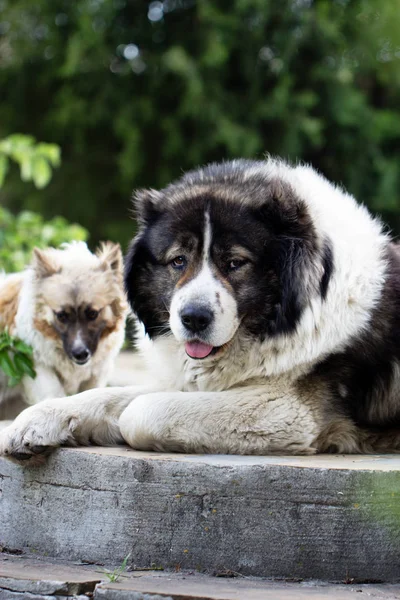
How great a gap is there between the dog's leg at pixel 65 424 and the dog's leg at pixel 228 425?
0.73 feet

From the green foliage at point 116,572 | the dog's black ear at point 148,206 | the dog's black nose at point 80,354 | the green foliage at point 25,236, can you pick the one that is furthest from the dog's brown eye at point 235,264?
the green foliage at point 25,236

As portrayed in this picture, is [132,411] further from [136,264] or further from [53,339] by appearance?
[53,339]

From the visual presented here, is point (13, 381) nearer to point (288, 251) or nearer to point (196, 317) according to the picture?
point (196, 317)

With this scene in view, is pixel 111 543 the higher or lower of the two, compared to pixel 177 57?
lower

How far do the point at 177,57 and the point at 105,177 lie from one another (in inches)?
102

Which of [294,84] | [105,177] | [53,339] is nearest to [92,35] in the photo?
[105,177]

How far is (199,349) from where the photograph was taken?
152 inches

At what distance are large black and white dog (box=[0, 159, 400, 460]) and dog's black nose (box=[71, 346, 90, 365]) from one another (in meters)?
1.57

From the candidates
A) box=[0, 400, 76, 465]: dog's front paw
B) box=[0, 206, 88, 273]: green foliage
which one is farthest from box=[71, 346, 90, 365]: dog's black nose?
box=[0, 206, 88, 273]: green foliage

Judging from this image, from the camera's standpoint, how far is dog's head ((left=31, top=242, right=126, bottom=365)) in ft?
18.9

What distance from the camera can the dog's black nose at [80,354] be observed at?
5.59m

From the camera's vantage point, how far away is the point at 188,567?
3.37 meters

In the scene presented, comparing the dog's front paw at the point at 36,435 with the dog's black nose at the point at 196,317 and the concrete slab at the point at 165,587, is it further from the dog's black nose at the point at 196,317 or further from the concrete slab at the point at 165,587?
the dog's black nose at the point at 196,317

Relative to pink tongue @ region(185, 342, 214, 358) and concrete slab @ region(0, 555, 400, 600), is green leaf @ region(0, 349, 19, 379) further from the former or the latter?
concrete slab @ region(0, 555, 400, 600)
